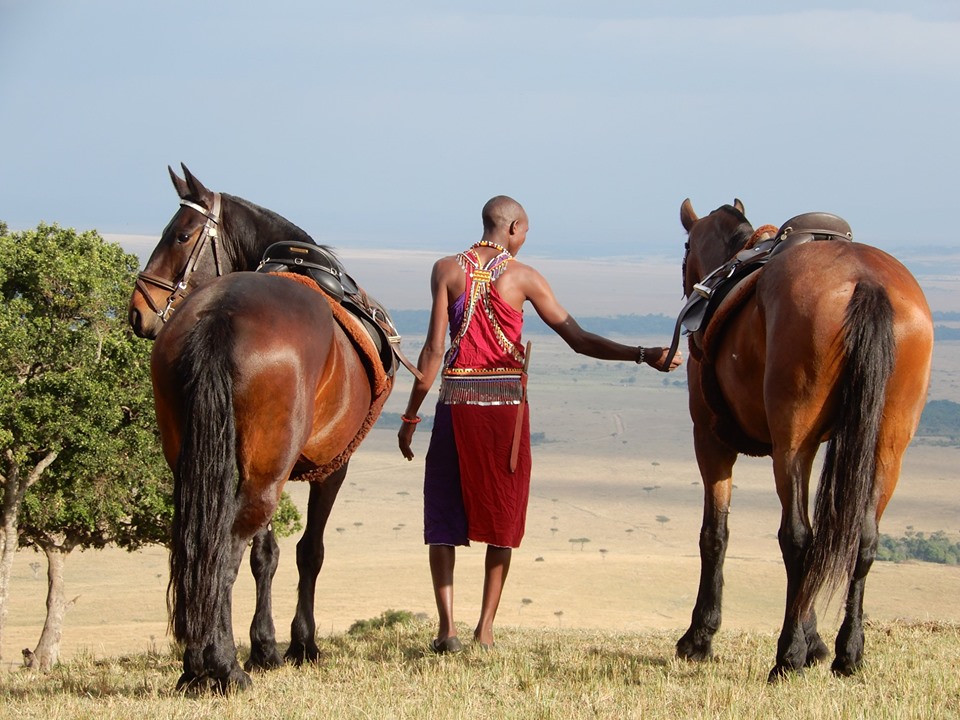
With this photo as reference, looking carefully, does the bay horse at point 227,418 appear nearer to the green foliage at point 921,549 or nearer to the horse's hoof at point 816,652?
the horse's hoof at point 816,652

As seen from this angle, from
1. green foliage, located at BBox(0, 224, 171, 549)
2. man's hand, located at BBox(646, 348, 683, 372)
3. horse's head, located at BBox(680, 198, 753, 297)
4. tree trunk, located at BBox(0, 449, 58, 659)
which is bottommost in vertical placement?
tree trunk, located at BBox(0, 449, 58, 659)

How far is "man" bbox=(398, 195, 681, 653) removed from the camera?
6.74m

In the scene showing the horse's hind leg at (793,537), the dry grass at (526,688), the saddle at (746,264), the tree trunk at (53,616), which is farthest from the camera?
the tree trunk at (53,616)

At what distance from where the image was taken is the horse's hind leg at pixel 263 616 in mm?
6535

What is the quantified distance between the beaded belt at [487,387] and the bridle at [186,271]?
5.18ft

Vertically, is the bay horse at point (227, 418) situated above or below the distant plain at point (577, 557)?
above

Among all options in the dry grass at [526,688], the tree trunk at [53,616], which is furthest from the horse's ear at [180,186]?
the tree trunk at [53,616]

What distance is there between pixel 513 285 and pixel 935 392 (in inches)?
4838

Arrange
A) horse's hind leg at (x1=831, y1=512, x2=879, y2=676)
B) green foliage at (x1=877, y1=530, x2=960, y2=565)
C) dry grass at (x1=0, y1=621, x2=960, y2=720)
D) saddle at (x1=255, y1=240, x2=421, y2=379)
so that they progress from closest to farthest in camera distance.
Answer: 1. dry grass at (x1=0, y1=621, x2=960, y2=720)
2. horse's hind leg at (x1=831, y1=512, x2=879, y2=676)
3. saddle at (x1=255, y1=240, x2=421, y2=379)
4. green foliage at (x1=877, y1=530, x2=960, y2=565)

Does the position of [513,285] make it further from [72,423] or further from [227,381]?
[72,423]

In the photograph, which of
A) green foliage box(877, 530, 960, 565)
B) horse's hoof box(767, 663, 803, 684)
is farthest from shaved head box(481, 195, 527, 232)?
green foliage box(877, 530, 960, 565)

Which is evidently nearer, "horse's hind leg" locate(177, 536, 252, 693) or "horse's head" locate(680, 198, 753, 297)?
"horse's hind leg" locate(177, 536, 252, 693)

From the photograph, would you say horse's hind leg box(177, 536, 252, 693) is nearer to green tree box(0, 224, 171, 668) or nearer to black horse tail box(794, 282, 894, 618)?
black horse tail box(794, 282, 894, 618)

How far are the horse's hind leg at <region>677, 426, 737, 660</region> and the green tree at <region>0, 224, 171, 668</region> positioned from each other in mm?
13006
